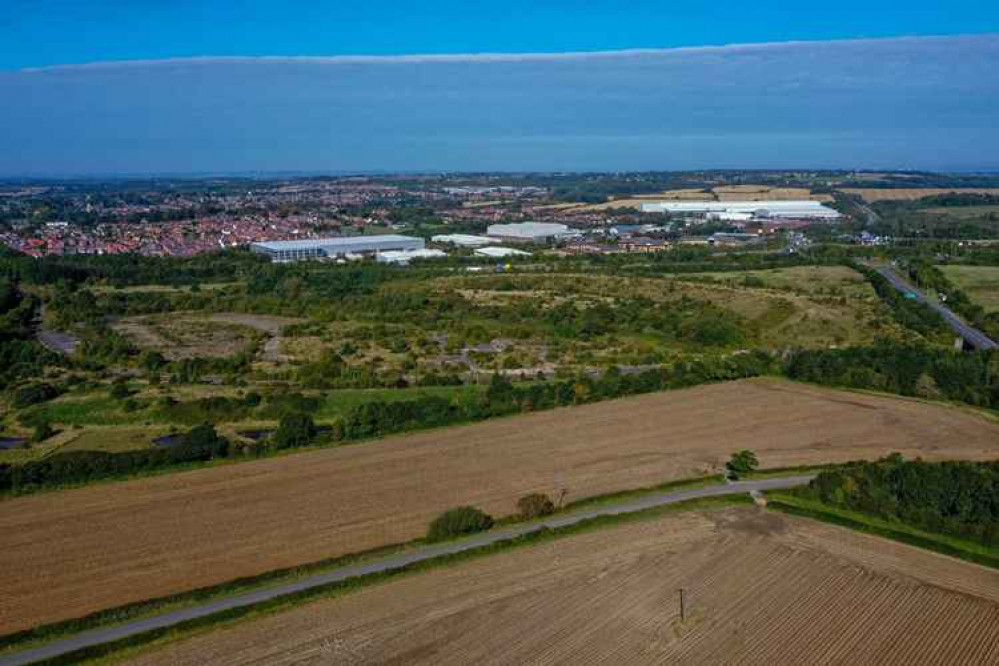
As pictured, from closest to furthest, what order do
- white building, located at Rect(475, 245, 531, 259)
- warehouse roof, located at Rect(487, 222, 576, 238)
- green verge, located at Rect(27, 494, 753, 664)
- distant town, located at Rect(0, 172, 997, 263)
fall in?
1. green verge, located at Rect(27, 494, 753, 664)
2. white building, located at Rect(475, 245, 531, 259)
3. distant town, located at Rect(0, 172, 997, 263)
4. warehouse roof, located at Rect(487, 222, 576, 238)

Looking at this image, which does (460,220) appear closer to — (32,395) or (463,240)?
(463,240)

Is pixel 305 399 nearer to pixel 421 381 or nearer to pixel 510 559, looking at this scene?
pixel 421 381

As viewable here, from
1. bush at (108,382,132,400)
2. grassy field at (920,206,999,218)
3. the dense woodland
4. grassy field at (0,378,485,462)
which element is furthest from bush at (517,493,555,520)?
grassy field at (920,206,999,218)

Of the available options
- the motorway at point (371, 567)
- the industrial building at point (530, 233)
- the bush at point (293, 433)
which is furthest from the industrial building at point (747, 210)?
the motorway at point (371, 567)

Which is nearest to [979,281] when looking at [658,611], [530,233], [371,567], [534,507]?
[530,233]

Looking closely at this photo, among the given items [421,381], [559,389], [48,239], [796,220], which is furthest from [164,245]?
[796,220]

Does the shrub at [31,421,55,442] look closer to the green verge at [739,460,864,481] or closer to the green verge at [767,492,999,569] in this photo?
the green verge at [739,460,864,481]
